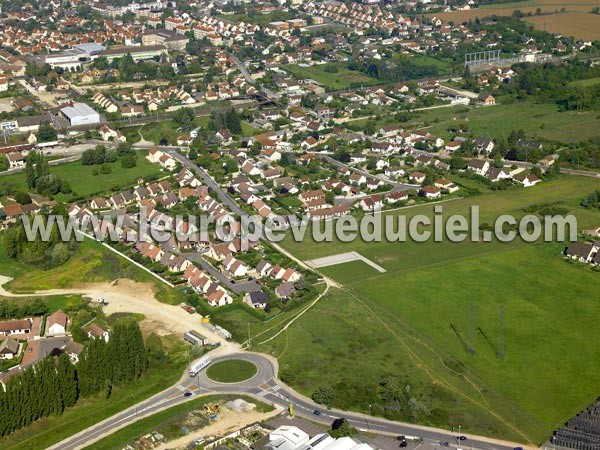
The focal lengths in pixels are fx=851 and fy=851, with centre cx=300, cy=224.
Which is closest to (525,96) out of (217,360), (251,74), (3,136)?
(251,74)

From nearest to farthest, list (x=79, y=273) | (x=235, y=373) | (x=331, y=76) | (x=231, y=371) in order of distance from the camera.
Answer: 1. (x=235, y=373)
2. (x=231, y=371)
3. (x=79, y=273)
4. (x=331, y=76)

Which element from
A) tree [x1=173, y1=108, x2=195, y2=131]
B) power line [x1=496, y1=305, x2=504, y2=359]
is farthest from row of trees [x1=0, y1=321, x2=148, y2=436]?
tree [x1=173, y1=108, x2=195, y2=131]

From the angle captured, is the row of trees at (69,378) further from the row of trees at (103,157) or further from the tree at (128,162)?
the row of trees at (103,157)

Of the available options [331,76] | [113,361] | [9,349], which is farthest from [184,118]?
[113,361]

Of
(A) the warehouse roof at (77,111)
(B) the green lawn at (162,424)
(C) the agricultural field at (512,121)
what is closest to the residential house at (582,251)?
(B) the green lawn at (162,424)

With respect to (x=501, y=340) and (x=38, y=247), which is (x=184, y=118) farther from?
(x=501, y=340)

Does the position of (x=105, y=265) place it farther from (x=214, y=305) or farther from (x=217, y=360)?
(x=217, y=360)
